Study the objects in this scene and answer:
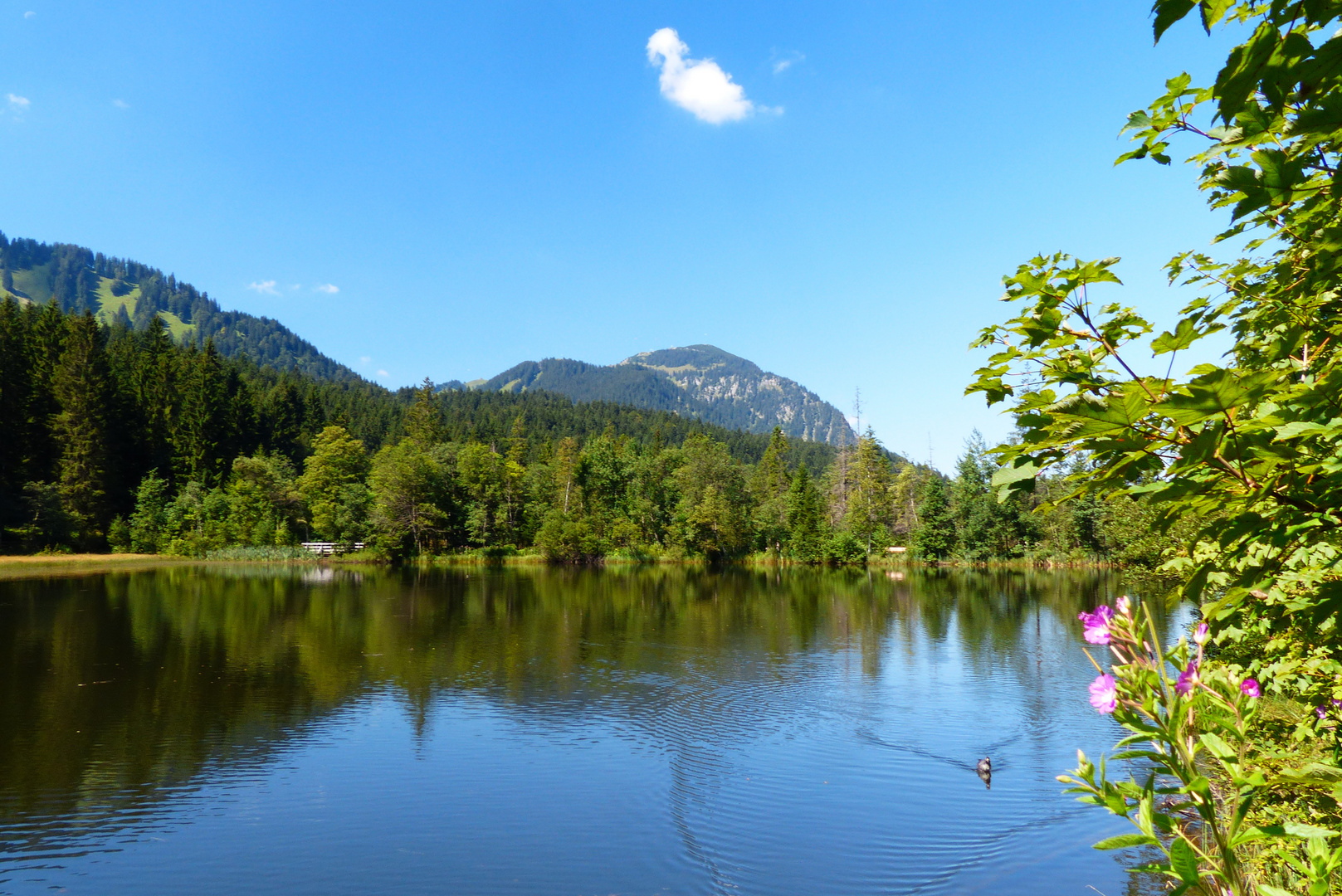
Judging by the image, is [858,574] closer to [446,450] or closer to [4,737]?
[446,450]

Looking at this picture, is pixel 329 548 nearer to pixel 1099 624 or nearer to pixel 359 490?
pixel 359 490

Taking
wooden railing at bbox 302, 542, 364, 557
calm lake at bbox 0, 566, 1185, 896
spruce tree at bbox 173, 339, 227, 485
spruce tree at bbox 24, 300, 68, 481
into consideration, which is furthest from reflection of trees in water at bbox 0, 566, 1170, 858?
spruce tree at bbox 173, 339, 227, 485

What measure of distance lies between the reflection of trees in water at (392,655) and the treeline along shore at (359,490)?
2023cm

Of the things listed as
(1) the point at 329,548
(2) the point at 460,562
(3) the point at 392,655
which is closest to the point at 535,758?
(3) the point at 392,655

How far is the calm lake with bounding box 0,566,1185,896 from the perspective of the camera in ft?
27.5

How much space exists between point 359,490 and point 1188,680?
66545mm

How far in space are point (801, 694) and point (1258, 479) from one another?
51.9 ft

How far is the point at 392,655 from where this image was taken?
66.3ft

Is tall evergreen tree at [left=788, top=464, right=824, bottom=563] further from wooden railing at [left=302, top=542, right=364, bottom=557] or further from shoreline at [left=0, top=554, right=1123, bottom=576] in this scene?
wooden railing at [left=302, top=542, right=364, bottom=557]

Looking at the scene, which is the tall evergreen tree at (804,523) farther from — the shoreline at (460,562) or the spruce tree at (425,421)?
the spruce tree at (425,421)

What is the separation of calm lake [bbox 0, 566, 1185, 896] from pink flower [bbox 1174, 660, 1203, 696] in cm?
742

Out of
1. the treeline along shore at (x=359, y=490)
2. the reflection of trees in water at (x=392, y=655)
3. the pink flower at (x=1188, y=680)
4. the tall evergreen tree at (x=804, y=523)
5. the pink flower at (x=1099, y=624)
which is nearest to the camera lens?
the pink flower at (x=1188, y=680)

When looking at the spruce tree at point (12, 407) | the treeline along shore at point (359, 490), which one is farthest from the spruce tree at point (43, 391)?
the spruce tree at point (12, 407)

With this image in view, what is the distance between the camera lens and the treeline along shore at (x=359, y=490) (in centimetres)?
5591
